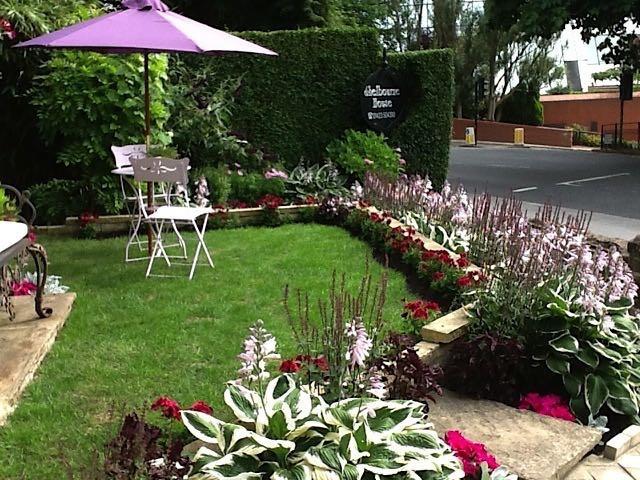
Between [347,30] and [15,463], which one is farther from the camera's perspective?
[347,30]

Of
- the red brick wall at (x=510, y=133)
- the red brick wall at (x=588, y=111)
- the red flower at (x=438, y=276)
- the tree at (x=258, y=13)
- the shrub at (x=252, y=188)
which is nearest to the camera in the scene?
the red flower at (x=438, y=276)

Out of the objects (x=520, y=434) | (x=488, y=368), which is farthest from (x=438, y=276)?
(x=520, y=434)

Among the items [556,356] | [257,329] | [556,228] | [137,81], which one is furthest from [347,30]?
[257,329]

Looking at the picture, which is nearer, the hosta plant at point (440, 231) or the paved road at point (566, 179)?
the hosta plant at point (440, 231)

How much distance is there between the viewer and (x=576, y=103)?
33.7 metres

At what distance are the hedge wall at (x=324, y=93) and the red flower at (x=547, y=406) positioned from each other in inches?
278

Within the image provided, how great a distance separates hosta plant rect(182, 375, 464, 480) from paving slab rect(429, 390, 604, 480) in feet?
1.93

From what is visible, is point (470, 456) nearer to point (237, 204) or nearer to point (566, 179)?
point (237, 204)

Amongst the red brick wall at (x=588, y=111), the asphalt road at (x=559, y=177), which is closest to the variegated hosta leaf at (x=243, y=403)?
the asphalt road at (x=559, y=177)

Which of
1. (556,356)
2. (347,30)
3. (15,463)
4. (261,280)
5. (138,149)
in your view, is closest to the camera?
(15,463)

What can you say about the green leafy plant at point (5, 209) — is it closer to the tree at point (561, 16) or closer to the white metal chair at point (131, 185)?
the white metal chair at point (131, 185)

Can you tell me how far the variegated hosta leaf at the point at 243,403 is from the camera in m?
2.71

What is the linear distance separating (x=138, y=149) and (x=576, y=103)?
3028cm

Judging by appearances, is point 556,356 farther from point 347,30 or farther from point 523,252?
point 347,30
